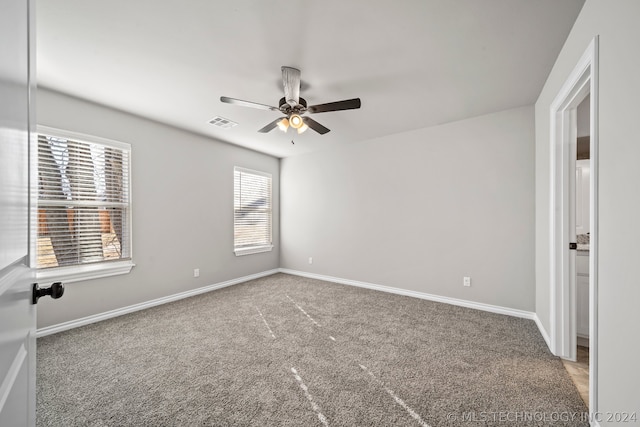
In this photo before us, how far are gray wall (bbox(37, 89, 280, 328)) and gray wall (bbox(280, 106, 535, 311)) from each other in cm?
156

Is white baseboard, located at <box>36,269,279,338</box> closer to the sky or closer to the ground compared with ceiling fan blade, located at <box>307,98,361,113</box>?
closer to the ground

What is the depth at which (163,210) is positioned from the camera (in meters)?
3.53

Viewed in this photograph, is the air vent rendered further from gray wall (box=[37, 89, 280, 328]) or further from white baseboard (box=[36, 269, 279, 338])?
white baseboard (box=[36, 269, 279, 338])

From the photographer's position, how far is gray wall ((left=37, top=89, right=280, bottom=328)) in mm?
2777

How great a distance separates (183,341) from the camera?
2469mm

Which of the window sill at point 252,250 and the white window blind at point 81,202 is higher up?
the white window blind at point 81,202

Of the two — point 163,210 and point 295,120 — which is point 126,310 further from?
point 295,120

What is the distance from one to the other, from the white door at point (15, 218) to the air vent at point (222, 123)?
2.65m

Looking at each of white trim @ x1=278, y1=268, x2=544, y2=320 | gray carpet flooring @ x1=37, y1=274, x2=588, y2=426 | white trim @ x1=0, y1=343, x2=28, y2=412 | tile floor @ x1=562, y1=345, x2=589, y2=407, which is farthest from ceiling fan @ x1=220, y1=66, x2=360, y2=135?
white trim @ x1=278, y1=268, x2=544, y2=320

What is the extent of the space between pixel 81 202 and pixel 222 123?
1.84 m

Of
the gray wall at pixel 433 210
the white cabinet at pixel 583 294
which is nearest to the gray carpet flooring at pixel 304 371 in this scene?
the white cabinet at pixel 583 294

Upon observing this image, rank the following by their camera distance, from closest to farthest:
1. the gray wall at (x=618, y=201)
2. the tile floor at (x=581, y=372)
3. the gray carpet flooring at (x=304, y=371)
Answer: the gray wall at (x=618, y=201), the gray carpet flooring at (x=304, y=371), the tile floor at (x=581, y=372)

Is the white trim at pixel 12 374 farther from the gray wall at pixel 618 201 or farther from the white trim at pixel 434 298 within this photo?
the white trim at pixel 434 298

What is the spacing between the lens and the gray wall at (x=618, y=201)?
110 centimetres
